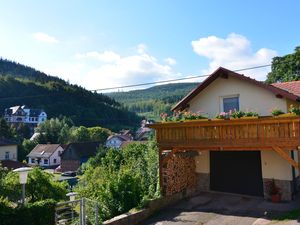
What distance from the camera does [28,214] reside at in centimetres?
1076

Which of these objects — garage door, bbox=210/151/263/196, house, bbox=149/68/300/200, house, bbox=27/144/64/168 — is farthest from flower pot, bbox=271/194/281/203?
house, bbox=27/144/64/168

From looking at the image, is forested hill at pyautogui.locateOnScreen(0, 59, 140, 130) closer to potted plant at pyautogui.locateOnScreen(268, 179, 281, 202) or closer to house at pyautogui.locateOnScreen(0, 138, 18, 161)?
house at pyautogui.locateOnScreen(0, 138, 18, 161)

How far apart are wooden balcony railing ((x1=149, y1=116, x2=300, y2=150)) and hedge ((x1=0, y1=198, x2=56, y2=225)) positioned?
559cm

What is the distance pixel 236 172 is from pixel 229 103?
3.30 metres

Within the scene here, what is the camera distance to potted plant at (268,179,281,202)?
13.0 m

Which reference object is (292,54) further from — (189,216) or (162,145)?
(189,216)

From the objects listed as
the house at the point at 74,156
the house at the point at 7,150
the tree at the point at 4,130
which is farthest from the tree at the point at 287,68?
the tree at the point at 4,130

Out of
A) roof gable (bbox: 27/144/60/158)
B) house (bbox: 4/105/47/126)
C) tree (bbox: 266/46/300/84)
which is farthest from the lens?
house (bbox: 4/105/47/126)

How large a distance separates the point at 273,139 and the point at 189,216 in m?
4.26

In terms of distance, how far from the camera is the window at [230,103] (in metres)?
15.2

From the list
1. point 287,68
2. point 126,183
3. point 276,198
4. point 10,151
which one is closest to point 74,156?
point 10,151

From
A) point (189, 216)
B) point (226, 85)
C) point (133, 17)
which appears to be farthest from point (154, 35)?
point (189, 216)

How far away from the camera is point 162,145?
14.5 metres

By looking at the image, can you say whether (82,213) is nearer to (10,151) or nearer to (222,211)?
(222,211)
